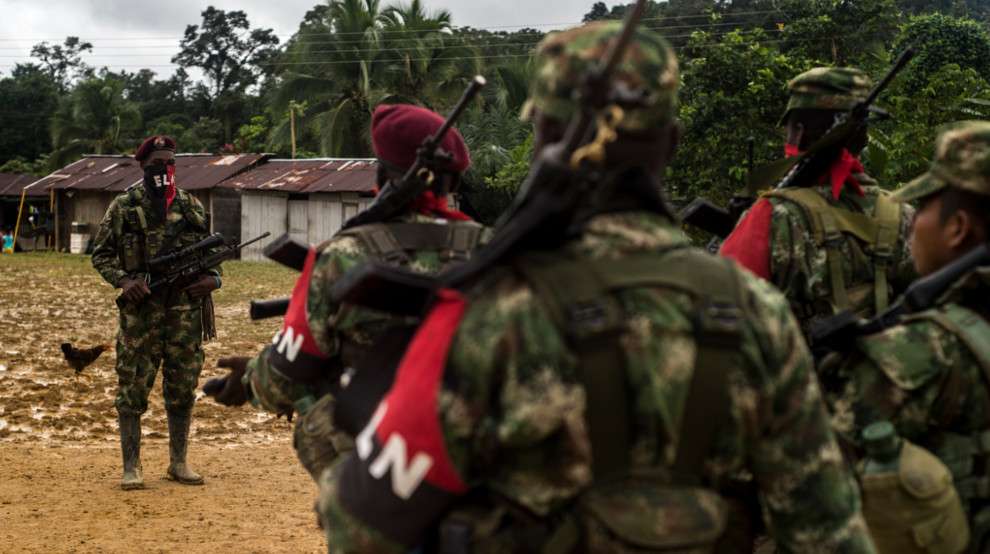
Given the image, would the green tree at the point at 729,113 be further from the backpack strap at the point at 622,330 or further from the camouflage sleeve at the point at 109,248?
the backpack strap at the point at 622,330

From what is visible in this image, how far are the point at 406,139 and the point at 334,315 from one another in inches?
27.2

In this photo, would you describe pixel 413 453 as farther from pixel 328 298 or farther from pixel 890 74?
pixel 890 74

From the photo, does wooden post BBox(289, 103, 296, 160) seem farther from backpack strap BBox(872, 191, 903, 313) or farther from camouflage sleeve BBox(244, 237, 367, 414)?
camouflage sleeve BBox(244, 237, 367, 414)

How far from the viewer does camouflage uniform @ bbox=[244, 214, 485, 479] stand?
3543mm

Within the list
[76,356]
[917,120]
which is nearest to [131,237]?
[76,356]

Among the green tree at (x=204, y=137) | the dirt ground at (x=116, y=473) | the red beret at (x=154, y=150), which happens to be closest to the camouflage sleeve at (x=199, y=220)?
the red beret at (x=154, y=150)

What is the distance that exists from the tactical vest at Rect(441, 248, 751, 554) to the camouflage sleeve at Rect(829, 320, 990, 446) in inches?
37.0

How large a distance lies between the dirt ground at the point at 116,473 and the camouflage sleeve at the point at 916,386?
13.6ft

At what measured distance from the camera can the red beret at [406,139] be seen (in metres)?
3.91

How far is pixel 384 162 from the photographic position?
3959 millimetres

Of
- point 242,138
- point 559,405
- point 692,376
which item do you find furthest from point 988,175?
point 242,138

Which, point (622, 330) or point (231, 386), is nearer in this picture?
point (622, 330)

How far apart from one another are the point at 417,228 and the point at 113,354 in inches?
431

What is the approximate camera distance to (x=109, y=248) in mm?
8070
